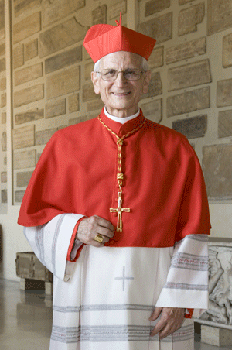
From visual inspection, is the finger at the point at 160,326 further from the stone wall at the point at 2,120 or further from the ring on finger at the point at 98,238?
the stone wall at the point at 2,120

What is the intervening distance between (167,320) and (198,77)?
2906mm

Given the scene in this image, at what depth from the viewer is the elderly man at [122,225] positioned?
148 centimetres

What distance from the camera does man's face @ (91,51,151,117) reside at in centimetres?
153

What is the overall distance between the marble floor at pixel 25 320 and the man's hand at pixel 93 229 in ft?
7.06

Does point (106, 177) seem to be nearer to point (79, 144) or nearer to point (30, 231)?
point (79, 144)

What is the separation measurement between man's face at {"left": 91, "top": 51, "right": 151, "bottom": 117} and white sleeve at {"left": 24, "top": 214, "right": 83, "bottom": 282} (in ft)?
1.19

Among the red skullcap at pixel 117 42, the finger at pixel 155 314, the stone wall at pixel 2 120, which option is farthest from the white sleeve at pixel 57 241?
the stone wall at pixel 2 120

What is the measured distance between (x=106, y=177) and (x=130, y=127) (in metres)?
0.18

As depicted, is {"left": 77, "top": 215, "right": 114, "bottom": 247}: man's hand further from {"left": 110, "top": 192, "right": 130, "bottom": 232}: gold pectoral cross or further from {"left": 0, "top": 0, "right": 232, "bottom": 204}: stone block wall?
{"left": 0, "top": 0, "right": 232, "bottom": 204}: stone block wall

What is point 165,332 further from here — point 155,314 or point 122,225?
point 122,225

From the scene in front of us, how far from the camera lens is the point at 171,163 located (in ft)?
5.13

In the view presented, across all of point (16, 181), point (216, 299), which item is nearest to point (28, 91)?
point (16, 181)

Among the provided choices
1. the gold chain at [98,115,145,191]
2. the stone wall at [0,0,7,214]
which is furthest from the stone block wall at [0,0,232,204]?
the gold chain at [98,115,145,191]

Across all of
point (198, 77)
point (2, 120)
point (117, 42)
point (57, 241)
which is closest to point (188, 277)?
point (57, 241)
